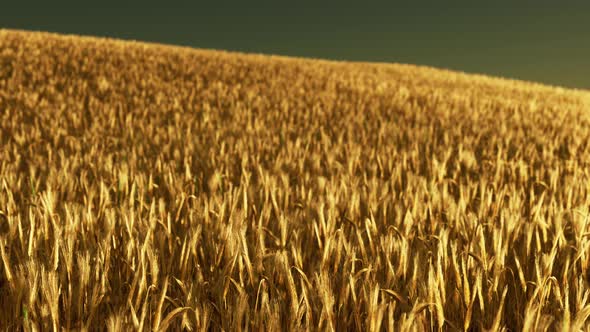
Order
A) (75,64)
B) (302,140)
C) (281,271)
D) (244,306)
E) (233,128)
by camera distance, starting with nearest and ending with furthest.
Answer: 1. (244,306)
2. (281,271)
3. (302,140)
4. (233,128)
5. (75,64)

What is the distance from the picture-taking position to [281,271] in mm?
1520

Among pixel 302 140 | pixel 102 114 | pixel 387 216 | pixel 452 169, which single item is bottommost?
pixel 387 216

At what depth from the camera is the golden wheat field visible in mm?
1368

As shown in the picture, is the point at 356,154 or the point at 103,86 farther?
the point at 103,86

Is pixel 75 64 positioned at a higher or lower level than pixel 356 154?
higher

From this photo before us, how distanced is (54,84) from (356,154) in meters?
6.80

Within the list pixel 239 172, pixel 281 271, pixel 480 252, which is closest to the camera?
pixel 281 271

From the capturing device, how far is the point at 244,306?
118cm

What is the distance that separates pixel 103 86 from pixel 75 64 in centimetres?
303

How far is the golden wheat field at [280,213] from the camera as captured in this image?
4.49 feet

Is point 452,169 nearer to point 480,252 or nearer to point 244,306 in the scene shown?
point 480,252

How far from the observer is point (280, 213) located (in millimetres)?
2447

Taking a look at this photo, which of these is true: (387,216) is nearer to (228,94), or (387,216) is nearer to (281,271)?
(281,271)

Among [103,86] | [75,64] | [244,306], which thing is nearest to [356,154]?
[244,306]
